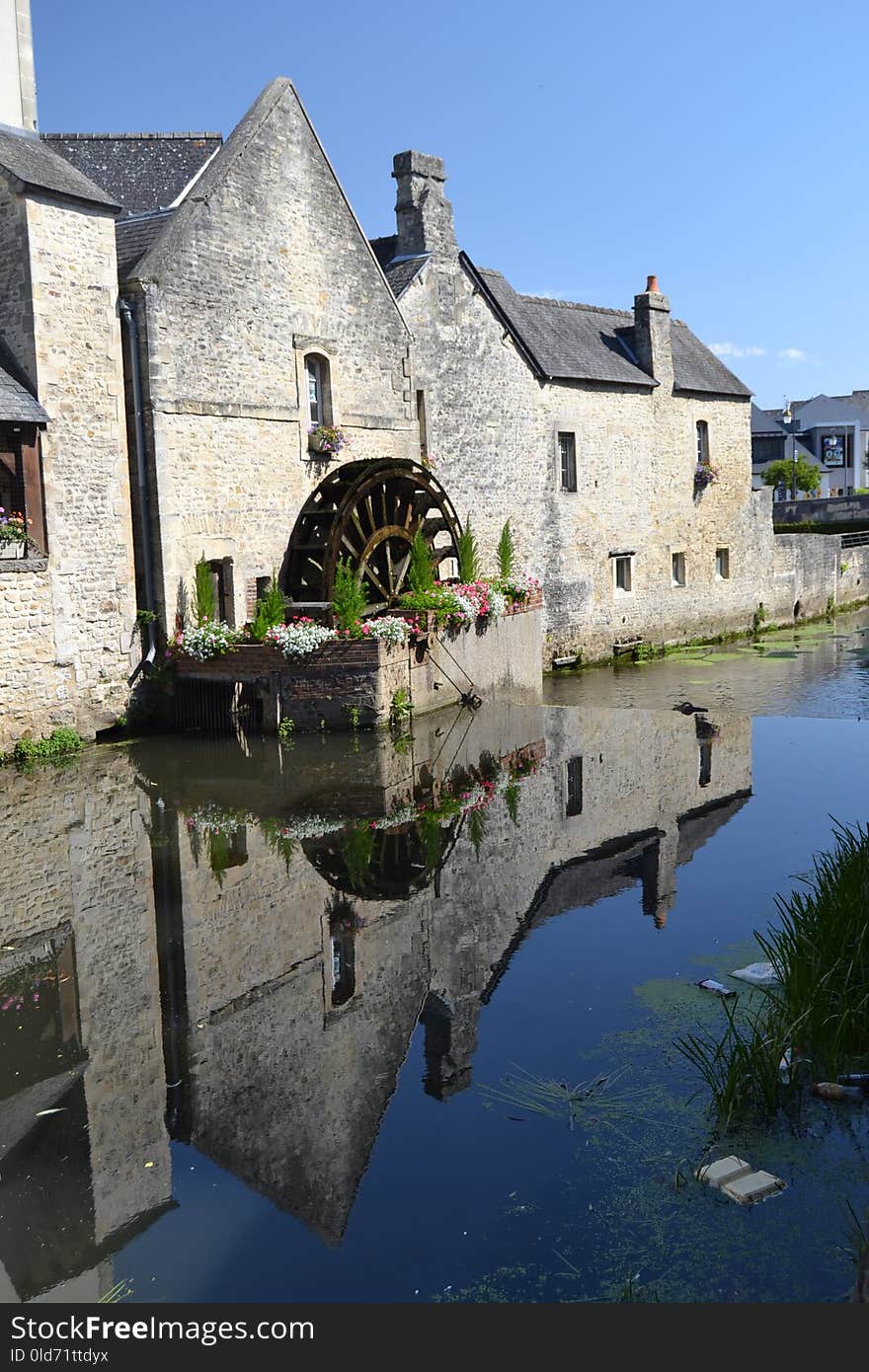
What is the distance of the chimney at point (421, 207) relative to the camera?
18.0 metres

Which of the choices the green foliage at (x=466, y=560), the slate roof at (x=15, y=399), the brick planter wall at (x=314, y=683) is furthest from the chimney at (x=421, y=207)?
the slate roof at (x=15, y=399)

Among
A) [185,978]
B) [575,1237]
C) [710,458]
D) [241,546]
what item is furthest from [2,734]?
[710,458]

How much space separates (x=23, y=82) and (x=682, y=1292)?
14548mm

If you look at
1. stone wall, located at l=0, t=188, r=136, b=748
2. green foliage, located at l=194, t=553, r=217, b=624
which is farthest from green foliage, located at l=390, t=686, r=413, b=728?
stone wall, located at l=0, t=188, r=136, b=748

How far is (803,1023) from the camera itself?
4.98m

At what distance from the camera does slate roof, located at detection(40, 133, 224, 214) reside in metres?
14.9

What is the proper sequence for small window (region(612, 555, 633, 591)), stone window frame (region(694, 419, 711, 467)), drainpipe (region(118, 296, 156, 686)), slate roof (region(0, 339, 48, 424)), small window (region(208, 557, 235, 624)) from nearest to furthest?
1. slate roof (region(0, 339, 48, 424))
2. drainpipe (region(118, 296, 156, 686))
3. small window (region(208, 557, 235, 624))
4. small window (region(612, 555, 633, 591))
5. stone window frame (region(694, 419, 711, 467))

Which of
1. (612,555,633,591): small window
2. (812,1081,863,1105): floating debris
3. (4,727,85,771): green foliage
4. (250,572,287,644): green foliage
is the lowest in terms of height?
(812,1081,863,1105): floating debris

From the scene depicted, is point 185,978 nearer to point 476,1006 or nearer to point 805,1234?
point 476,1006

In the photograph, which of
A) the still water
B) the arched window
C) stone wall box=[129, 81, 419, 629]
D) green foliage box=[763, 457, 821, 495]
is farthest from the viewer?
green foliage box=[763, 457, 821, 495]

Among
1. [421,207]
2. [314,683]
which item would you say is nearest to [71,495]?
[314,683]

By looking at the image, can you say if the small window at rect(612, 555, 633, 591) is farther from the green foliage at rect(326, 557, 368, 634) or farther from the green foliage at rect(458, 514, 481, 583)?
the green foliage at rect(326, 557, 368, 634)

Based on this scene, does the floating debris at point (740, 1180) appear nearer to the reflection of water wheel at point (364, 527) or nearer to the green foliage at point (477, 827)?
the green foliage at point (477, 827)

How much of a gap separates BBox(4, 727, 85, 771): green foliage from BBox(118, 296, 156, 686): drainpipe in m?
1.10
